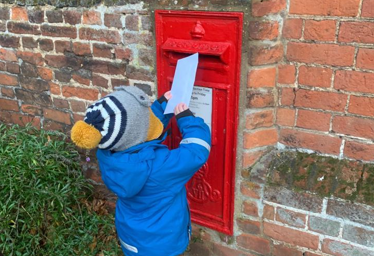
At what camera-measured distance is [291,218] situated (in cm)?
183

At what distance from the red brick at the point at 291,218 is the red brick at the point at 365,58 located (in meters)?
0.77

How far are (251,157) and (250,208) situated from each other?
0.98 ft

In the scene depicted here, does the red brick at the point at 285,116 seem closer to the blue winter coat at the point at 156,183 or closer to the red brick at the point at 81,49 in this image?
the blue winter coat at the point at 156,183

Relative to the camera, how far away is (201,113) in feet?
6.05

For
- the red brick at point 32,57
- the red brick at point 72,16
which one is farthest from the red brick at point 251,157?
the red brick at point 32,57

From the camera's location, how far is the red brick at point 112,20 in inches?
79.0

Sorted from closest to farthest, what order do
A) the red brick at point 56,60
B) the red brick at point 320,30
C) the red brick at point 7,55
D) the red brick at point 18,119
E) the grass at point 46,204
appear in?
the red brick at point 320,30, the grass at point 46,204, the red brick at point 56,60, the red brick at point 7,55, the red brick at point 18,119

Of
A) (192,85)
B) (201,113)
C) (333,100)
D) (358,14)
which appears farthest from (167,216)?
(358,14)

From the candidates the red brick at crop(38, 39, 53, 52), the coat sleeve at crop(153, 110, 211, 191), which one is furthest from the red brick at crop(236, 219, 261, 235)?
the red brick at crop(38, 39, 53, 52)

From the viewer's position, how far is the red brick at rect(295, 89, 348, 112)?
5.37ft

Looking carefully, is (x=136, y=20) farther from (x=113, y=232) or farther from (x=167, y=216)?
(x=113, y=232)

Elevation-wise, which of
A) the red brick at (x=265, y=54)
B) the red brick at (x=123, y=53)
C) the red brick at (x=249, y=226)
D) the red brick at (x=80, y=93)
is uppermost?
the red brick at (x=265, y=54)

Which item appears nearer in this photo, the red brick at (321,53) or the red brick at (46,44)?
the red brick at (321,53)

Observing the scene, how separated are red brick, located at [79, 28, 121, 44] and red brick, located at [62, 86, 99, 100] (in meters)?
0.34
